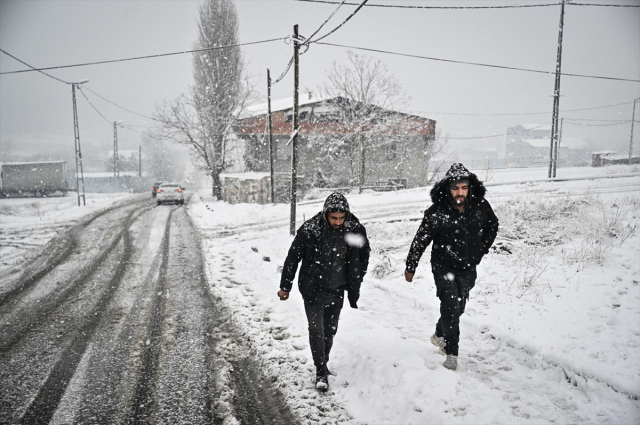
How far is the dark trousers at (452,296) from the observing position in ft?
11.3

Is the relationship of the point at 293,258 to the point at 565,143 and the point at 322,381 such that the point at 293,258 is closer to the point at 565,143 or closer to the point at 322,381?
the point at 322,381

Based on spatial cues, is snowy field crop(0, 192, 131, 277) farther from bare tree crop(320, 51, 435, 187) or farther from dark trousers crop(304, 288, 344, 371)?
bare tree crop(320, 51, 435, 187)

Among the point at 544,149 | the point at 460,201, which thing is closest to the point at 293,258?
the point at 460,201

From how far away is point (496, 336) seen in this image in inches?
164

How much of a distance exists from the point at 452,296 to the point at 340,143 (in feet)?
81.4

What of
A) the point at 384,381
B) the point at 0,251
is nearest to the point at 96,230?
the point at 0,251

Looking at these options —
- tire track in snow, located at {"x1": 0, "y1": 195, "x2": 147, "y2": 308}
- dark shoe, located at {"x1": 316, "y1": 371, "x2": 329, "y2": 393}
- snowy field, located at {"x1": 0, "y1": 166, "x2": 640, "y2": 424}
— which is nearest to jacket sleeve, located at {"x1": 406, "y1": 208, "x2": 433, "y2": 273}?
snowy field, located at {"x1": 0, "y1": 166, "x2": 640, "y2": 424}

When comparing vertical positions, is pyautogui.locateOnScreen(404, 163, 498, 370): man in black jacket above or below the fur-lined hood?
below

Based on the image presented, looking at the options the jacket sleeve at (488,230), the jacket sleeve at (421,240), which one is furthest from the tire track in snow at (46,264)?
the jacket sleeve at (488,230)

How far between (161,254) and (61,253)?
120 inches

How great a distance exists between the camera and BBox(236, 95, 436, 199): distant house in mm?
26219

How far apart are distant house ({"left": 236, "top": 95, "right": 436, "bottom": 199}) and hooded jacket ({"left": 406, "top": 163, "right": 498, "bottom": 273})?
22154 mm

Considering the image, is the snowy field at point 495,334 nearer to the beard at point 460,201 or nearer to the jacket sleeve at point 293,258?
the jacket sleeve at point 293,258

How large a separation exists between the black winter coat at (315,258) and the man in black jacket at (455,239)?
0.57 m
